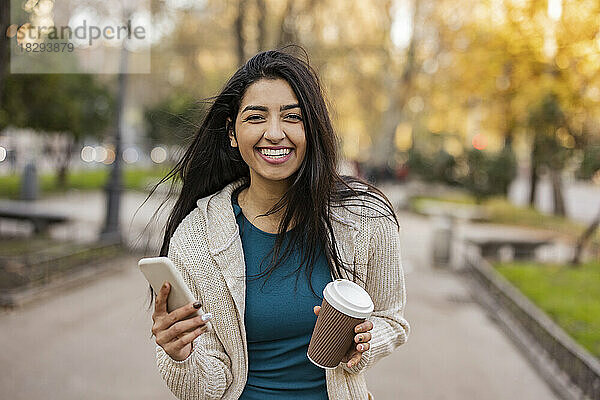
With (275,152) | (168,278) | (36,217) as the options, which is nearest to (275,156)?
(275,152)

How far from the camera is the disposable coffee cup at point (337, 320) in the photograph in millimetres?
1782

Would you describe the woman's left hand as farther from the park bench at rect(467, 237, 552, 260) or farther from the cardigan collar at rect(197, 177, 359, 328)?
the park bench at rect(467, 237, 552, 260)

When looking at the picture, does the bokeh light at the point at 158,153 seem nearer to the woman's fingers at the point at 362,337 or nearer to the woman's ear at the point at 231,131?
the woman's ear at the point at 231,131

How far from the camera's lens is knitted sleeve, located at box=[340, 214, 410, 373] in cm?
211

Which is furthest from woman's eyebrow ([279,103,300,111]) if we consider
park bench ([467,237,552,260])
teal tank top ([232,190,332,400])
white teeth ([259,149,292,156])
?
park bench ([467,237,552,260])

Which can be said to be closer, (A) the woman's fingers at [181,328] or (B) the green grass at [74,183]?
(A) the woman's fingers at [181,328]

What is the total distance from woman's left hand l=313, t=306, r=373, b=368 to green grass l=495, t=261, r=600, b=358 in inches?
211

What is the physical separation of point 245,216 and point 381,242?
45 cm

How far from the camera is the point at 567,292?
9.45 meters

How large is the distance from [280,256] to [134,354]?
4911 mm

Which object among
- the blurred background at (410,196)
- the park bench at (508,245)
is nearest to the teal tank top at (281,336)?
the blurred background at (410,196)

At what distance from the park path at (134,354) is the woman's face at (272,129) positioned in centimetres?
402

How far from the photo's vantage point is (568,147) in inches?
578

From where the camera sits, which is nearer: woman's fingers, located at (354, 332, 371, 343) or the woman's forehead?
woman's fingers, located at (354, 332, 371, 343)
